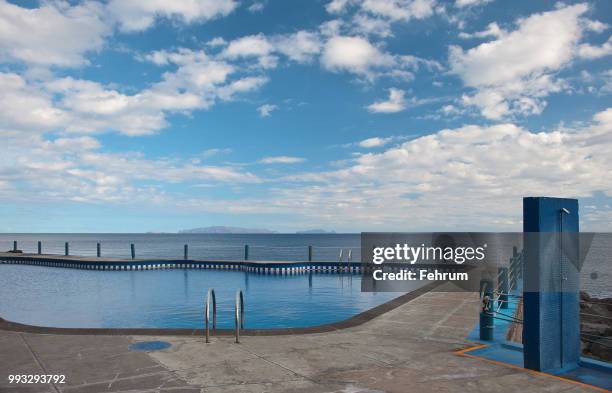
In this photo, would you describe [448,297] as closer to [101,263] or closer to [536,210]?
[536,210]

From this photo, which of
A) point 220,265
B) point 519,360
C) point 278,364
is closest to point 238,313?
point 278,364

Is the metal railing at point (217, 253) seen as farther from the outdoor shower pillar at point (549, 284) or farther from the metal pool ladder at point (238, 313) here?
the outdoor shower pillar at point (549, 284)

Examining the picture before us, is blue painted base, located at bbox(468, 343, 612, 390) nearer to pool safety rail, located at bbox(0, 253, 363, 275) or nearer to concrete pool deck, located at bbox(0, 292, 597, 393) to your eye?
concrete pool deck, located at bbox(0, 292, 597, 393)

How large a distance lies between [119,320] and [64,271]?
24.7m

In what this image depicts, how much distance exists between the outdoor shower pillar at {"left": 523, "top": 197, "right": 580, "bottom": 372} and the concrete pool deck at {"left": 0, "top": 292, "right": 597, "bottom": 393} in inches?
24.8

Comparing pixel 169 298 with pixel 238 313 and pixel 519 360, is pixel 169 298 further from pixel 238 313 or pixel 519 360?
→ pixel 519 360

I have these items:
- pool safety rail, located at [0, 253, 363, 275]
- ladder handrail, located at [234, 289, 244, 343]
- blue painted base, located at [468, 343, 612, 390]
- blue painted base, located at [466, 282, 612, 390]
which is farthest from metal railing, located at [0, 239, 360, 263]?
blue painted base, located at [468, 343, 612, 390]

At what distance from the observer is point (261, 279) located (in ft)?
113

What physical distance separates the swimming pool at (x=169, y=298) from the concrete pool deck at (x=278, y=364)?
7095 mm

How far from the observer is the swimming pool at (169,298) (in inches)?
744

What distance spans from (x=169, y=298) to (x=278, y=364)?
17.7 m

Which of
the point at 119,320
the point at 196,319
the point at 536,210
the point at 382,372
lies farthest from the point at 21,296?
the point at 536,210

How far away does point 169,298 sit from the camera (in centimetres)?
2483

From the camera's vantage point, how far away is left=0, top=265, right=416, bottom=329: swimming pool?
18.9 meters
